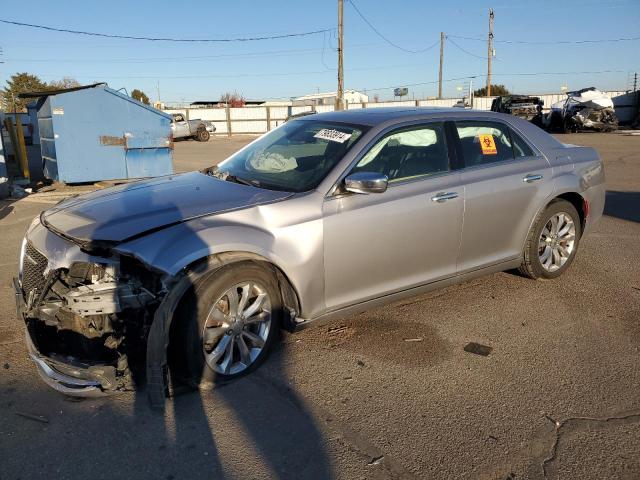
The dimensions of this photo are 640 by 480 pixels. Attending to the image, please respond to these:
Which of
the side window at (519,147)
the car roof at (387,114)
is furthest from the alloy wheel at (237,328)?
the side window at (519,147)

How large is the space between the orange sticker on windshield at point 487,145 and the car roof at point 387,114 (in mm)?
211

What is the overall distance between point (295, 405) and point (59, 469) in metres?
1.25

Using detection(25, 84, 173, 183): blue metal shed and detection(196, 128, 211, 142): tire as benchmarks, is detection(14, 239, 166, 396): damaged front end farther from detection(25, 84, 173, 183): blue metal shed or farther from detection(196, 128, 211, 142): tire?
detection(196, 128, 211, 142): tire

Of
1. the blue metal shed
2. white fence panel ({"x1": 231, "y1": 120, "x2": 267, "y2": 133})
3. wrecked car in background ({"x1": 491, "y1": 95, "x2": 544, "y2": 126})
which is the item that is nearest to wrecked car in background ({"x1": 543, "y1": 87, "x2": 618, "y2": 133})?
wrecked car in background ({"x1": 491, "y1": 95, "x2": 544, "y2": 126})

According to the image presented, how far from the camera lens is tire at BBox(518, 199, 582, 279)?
190 inches

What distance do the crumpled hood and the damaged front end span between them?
20 centimetres

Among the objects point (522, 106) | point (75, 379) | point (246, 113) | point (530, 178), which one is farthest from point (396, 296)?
point (246, 113)

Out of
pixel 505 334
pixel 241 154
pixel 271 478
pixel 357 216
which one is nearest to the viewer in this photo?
pixel 271 478

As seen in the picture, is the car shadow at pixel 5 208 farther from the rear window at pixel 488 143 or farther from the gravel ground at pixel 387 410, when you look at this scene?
the rear window at pixel 488 143

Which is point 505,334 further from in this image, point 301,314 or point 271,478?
point 271,478

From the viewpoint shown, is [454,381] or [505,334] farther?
[505,334]

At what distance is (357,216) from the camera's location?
144 inches

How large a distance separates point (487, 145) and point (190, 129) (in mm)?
26621

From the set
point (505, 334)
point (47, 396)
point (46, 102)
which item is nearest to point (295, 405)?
point (47, 396)
